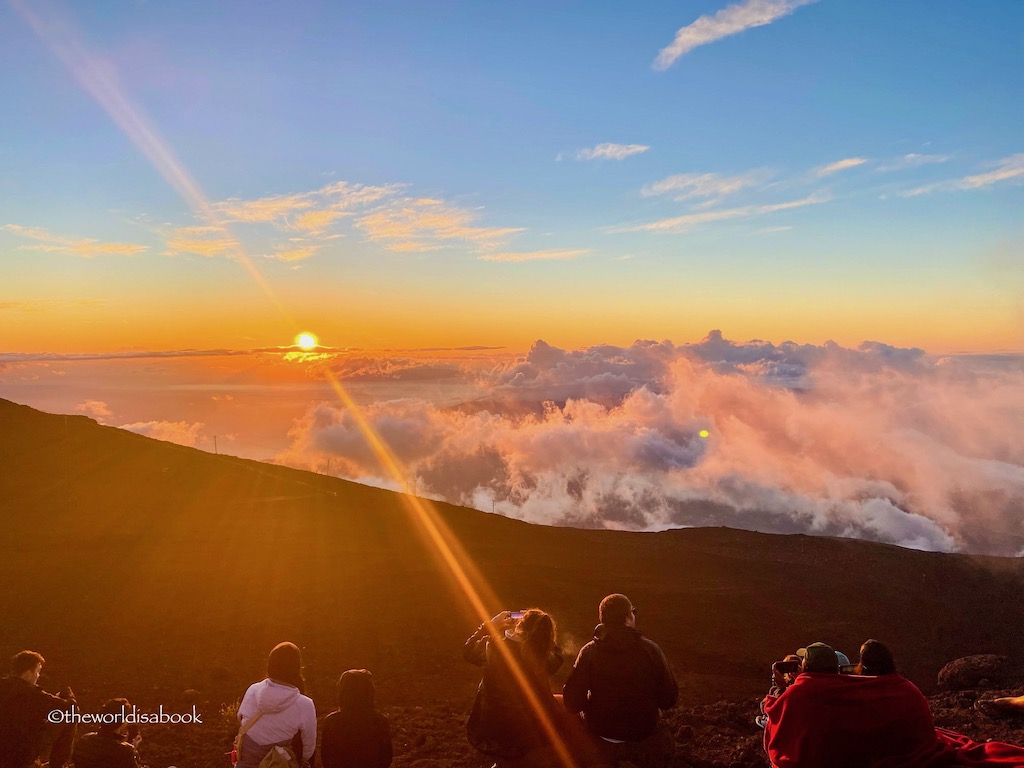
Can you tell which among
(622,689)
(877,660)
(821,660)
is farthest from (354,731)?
(877,660)

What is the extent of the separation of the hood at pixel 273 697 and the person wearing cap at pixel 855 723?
335cm

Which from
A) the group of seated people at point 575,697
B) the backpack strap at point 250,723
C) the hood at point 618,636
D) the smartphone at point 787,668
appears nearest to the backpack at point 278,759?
the backpack strap at point 250,723

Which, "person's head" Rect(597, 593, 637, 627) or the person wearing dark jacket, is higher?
"person's head" Rect(597, 593, 637, 627)

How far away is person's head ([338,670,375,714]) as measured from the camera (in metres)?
4.74

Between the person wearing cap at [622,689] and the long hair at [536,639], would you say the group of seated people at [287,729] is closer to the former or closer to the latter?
the long hair at [536,639]

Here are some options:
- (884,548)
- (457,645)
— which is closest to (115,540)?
(457,645)

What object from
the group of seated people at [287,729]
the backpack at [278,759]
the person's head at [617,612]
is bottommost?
the backpack at [278,759]

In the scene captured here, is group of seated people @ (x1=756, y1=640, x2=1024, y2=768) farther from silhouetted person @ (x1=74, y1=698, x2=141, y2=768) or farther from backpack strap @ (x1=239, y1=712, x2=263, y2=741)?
silhouetted person @ (x1=74, y1=698, x2=141, y2=768)

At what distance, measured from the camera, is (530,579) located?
21.7 meters

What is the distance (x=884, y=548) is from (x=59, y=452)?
39313 millimetres

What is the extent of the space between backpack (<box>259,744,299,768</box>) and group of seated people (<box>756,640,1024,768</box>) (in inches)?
131

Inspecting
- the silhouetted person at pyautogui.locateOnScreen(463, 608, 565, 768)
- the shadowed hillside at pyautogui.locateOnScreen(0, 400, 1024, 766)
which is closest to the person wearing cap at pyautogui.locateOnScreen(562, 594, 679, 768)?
the silhouetted person at pyautogui.locateOnScreen(463, 608, 565, 768)

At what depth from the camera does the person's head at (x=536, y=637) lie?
189 inches

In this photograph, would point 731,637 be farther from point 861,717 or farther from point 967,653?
point 861,717
